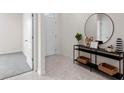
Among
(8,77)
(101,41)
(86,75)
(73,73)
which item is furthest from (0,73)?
(101,41)

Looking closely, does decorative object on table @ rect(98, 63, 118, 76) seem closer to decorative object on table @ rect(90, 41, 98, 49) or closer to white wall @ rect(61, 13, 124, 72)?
→ white wall @ rect(61, 13, 124, 72)

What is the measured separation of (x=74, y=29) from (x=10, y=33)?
330cm

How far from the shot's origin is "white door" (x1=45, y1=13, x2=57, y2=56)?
5117mm

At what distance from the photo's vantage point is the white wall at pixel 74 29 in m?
3.03

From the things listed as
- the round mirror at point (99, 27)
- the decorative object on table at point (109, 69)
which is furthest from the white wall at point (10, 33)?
the decorative object on table at point (109, 69)

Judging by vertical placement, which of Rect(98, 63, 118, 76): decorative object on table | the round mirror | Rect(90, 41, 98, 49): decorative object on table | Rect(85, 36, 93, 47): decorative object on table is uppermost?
the round mirror

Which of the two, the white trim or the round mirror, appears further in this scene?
the round mirror

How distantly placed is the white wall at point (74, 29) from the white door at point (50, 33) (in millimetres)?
369

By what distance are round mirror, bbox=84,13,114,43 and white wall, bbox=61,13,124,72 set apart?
5.1 inches

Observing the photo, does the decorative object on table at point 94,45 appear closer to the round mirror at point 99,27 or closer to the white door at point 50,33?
the round mirror at point 99,27

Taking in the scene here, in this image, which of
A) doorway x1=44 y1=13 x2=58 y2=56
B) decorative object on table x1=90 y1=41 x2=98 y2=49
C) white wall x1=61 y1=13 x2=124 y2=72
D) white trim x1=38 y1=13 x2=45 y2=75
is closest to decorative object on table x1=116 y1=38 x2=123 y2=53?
white wall x1=61 y1=13 x2=124 y2=72

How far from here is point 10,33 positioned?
19.2 feet
